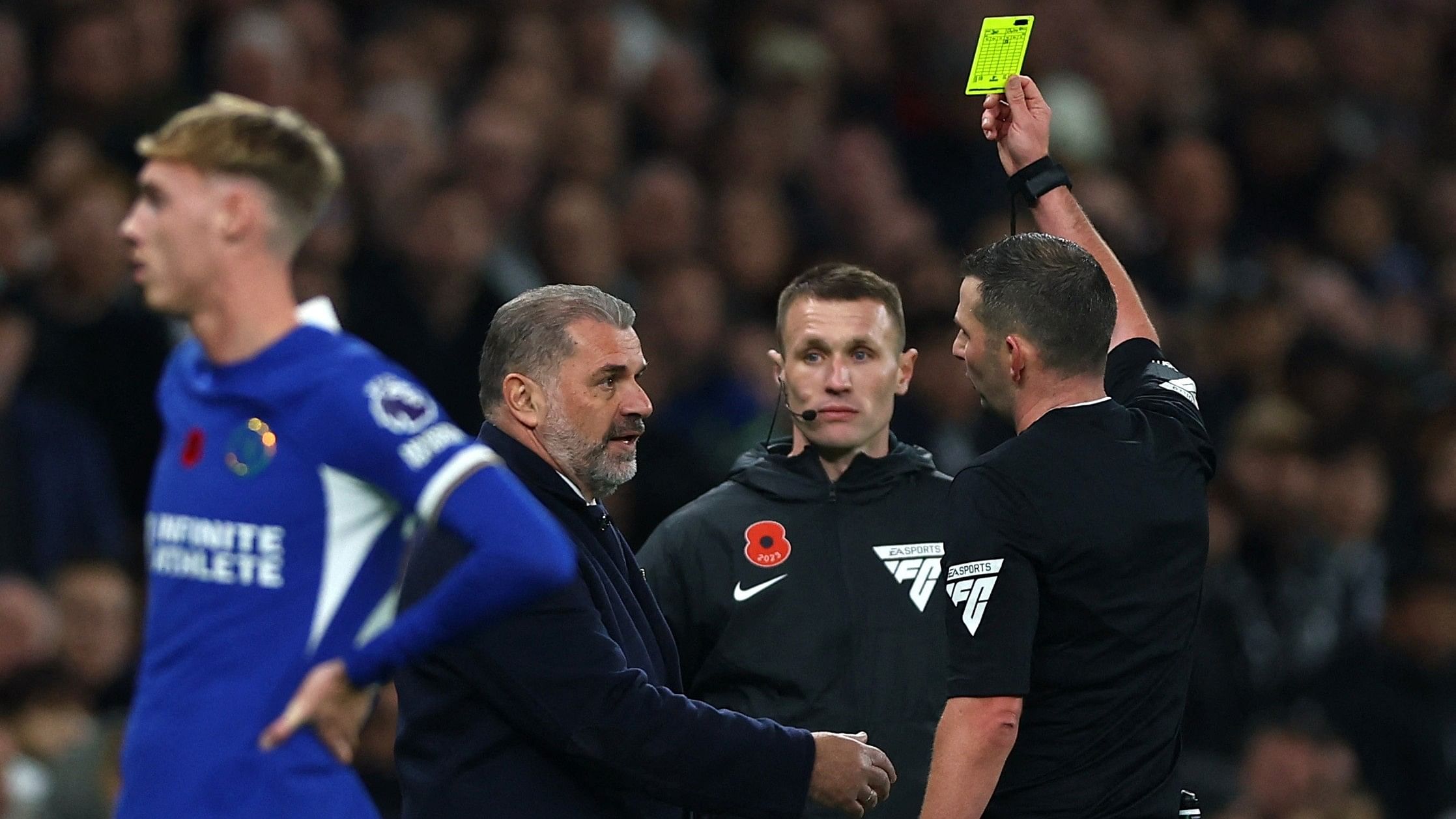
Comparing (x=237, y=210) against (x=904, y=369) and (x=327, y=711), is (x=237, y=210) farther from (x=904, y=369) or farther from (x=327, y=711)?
(x=904, y=369)

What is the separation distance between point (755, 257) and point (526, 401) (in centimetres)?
490

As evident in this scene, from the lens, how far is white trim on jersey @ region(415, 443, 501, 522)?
297 cm

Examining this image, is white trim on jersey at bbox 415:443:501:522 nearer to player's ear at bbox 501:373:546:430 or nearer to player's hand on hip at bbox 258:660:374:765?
player's hand on hip at bbox 258:660:374:765

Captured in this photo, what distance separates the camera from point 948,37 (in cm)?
1089

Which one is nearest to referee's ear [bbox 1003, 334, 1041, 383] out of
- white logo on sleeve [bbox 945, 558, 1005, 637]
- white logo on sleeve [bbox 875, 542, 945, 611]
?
white logo on sleeve [bbox 945, 558, 1005, 637]

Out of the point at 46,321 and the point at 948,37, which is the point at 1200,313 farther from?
the point at 46,321

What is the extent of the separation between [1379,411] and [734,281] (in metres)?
3.25

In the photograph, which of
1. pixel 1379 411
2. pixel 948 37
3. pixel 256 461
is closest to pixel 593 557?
pixel 256 461

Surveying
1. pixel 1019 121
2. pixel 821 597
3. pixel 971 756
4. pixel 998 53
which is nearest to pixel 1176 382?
pixel 1019 121

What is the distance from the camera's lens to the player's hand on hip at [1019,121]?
14.7ft

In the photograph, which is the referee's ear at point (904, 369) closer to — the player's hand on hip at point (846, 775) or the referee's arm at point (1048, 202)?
the referee's arm at point (1048, 202)

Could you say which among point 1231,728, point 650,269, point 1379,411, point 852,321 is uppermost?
point 852,321

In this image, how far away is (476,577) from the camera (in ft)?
9.69

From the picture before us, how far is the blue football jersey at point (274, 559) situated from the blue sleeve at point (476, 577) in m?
0.05
